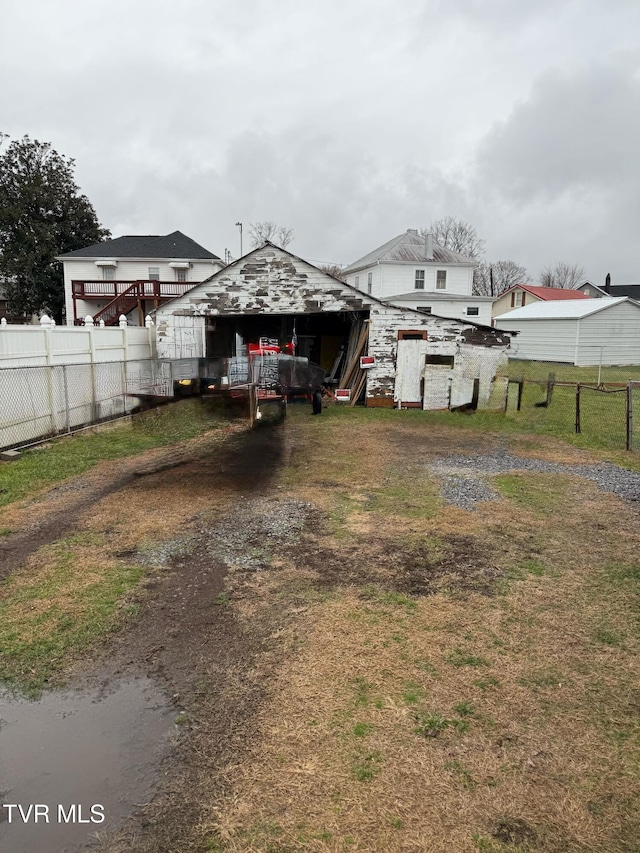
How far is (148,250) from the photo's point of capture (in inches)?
1312

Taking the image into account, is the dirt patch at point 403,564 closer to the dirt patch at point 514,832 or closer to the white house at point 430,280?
the dirt patch at point 514,832

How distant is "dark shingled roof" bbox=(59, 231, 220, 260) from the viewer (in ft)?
108

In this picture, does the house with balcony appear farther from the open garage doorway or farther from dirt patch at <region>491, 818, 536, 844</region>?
dirt patch at <region>491, 818, 536, 844</region>

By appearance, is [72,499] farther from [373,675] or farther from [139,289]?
[139,289]

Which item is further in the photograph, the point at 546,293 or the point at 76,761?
the point at 546,293

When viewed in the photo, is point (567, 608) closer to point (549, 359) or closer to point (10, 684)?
point (10, 684)

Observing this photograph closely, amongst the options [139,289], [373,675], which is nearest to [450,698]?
[373,675]

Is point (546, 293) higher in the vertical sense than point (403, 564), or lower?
higher

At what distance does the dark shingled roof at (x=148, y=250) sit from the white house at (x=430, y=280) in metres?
10.6

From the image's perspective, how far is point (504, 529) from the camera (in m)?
6.25

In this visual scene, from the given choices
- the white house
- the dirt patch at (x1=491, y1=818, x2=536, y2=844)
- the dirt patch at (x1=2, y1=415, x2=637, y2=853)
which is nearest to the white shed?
the white house

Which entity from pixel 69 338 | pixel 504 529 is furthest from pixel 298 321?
pixel 504 529

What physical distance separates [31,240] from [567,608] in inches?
1637

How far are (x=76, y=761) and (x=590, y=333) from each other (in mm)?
31735
